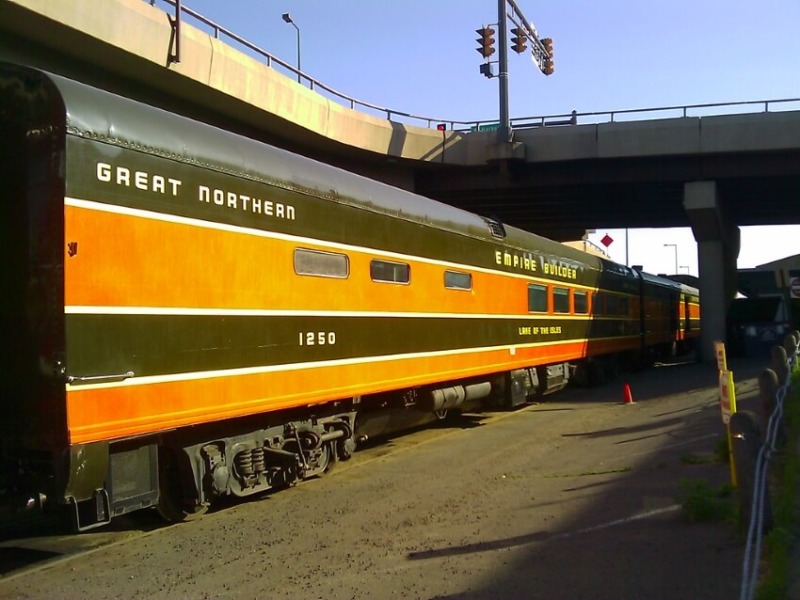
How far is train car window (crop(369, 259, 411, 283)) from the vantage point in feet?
28.8

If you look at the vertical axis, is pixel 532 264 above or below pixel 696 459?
above

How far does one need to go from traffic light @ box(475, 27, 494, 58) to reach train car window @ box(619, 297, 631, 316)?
24.8ft

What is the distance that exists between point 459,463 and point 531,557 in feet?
12.7

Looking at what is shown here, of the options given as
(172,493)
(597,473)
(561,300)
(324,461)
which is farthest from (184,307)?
(561,300)

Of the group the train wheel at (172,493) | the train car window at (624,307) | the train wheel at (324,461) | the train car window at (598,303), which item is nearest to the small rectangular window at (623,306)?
the train car window at (624,307)

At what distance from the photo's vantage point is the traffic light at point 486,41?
66.4 ft

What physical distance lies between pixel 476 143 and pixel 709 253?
10.3 metres

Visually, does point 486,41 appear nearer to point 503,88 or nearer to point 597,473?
point 503,88

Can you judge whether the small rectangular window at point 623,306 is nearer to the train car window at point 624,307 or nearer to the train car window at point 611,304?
the train car window at point 624,307

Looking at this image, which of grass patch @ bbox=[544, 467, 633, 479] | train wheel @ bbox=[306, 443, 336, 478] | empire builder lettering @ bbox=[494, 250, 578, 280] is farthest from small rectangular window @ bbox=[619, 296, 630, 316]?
train wheel @ bbox=[306, 443, 336, 478]

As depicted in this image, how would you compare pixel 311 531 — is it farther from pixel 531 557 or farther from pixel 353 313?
pixel 353 313

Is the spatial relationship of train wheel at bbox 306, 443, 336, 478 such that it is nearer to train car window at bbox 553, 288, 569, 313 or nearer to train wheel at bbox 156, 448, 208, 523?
Result: train wheel at bbox 156, 448, 208, 523

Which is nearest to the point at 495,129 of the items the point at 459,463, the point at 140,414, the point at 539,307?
the point at 539,307

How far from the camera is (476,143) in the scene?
1021 inches
